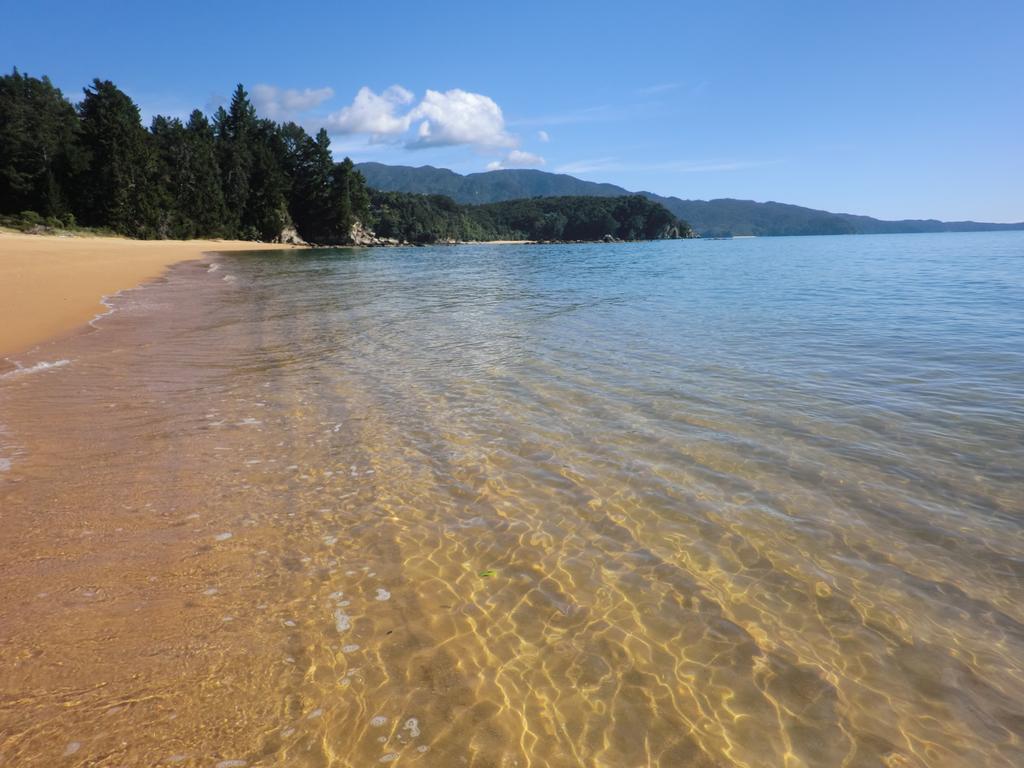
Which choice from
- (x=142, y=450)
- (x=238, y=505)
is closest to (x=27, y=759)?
(x=238, y=505)

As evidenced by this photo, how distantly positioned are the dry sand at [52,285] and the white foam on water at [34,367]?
144 centimetres

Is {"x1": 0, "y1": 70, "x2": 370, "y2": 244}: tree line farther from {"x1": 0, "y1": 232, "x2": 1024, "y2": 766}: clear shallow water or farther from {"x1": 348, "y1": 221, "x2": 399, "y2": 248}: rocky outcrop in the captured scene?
{"x1": 0, "y1": 232, "x2": 1024, "y2": 766}: clear shallow water

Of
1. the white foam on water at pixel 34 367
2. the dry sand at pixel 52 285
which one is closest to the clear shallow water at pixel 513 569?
the white foam on water at pixel 34 367

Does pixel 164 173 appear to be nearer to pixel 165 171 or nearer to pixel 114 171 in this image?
pixel 165 171

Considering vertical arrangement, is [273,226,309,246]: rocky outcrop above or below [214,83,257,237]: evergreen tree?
below

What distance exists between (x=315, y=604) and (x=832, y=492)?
443 centimetres

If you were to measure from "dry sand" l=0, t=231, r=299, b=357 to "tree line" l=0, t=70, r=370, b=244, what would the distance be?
1296 inches

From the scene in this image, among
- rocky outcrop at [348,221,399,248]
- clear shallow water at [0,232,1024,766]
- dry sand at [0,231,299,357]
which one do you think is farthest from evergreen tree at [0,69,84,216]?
clear shallow water at [0,232,1024,766]

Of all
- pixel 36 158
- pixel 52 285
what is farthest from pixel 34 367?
pixel 36 158

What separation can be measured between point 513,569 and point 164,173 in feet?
301

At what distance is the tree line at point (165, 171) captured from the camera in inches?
2494

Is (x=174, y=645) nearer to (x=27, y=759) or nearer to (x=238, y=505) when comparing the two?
(x=27, y=759)

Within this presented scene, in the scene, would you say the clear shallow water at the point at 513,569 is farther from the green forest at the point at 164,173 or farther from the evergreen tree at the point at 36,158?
the evergreen tree at the point at 36,158

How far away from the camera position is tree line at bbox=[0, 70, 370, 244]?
63.3m
